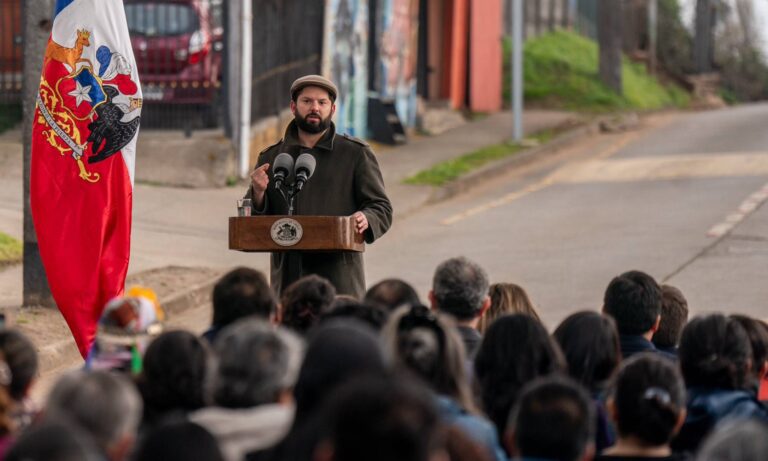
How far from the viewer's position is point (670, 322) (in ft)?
24.5

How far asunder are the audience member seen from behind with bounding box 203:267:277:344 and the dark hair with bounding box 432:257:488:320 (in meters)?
0.73

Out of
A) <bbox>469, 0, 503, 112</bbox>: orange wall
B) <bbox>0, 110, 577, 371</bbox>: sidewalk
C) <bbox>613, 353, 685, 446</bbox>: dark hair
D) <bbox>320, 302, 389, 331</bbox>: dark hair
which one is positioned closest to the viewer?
<bbox>613, 353, 685, 446</bbox>: dark hair

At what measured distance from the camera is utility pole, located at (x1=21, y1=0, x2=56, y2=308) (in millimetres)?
11773

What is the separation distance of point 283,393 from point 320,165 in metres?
3.77

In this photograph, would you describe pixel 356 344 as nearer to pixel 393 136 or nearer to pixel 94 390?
pixel 94 390

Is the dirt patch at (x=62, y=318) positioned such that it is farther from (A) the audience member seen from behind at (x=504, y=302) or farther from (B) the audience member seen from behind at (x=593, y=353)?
(B) the audience member seen from behind at (x=593, y=353)

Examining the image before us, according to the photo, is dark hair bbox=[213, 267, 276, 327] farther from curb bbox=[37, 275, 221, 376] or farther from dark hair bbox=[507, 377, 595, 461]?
curb bbox=[37, 275, 221, 376]

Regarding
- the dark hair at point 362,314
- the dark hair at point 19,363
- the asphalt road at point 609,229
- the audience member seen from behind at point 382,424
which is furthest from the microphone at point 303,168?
the audience member seen from behind at point 382,424

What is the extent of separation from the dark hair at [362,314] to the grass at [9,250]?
819 centimetres

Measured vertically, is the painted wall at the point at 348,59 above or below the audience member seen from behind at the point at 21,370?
above

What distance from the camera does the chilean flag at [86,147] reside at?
10172 mm

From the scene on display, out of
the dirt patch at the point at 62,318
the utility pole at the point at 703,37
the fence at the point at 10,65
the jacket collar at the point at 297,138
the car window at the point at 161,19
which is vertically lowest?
the dirt patch at the point at 62,318

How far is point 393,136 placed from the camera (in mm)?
24781

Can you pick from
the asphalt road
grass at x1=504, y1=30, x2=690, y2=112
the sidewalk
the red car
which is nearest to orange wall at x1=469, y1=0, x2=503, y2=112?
grass at x1=504, y1=30, x2=690, y2=112
